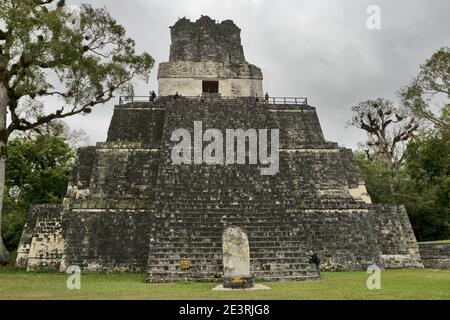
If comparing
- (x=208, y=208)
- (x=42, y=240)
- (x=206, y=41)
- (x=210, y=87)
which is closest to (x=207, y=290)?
(x=208, y=208)

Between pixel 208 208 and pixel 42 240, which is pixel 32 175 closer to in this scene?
pixel 42 240

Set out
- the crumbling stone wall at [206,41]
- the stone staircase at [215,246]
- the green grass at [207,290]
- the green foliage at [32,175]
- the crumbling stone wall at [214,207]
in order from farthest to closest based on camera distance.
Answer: the green foliage at [32,175], the crumbling stone wall at [206,41], the crumbling stone wall at [214,207], the stone staircase at [215,246], the green grass at [207,290]

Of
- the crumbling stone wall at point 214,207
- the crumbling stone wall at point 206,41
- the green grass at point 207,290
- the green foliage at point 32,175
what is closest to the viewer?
the green grass at point 207,290

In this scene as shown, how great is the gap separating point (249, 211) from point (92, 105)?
7.14m

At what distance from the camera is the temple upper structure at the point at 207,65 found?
2202 cm

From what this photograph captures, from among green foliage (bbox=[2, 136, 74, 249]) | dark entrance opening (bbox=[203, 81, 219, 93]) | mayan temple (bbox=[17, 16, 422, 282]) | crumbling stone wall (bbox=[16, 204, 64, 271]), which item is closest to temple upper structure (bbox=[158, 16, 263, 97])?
dark entrance opening (bbox=[203, 81, 219, 93])

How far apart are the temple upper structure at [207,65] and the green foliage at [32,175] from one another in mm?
6940

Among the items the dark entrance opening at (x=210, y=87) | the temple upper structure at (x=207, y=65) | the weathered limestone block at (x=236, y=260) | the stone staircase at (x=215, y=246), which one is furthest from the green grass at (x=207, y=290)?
the dark entrance opening at (x=210, y=87)

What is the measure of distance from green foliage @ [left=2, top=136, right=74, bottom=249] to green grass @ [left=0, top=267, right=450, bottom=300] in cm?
1282

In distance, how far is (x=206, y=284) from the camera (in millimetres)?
11016

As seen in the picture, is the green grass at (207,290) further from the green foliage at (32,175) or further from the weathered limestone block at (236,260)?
the green foliage at (32,175)

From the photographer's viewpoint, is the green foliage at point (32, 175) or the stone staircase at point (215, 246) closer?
the stone staircase at point (215, 246)

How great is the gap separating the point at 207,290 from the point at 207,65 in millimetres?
14420
